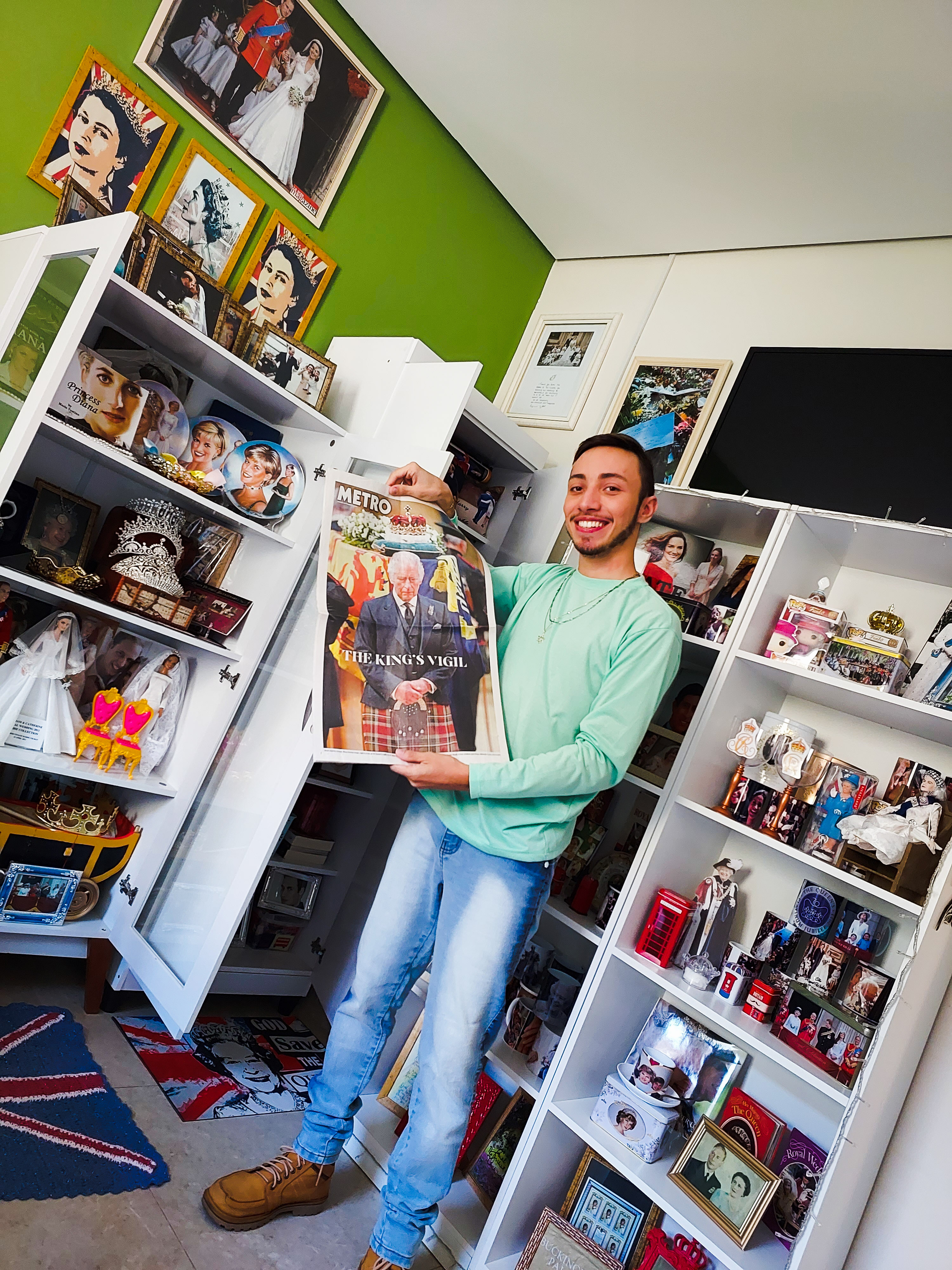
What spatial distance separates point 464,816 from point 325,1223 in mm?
972

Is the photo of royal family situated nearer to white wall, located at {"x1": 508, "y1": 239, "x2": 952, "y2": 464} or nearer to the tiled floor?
the tiled floor

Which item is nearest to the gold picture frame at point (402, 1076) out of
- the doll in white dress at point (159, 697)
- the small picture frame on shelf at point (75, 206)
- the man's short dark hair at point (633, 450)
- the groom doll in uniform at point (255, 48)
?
the doll in white dress at point (159, 697)

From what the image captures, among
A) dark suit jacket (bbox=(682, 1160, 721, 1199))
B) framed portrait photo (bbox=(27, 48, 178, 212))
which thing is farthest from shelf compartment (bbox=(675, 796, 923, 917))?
framed portrait photo (bbox=(27, 48, 178, 212))

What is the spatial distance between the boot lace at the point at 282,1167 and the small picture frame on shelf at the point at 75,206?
2.06 metres

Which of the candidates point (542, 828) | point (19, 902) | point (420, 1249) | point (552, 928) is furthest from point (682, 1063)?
point (19, 902)

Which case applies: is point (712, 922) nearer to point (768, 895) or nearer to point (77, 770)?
point (768, 895)

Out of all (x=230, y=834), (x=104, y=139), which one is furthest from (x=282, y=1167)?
(x=104, y=139)

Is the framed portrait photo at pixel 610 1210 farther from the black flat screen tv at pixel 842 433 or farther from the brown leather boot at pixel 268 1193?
the black flat screen tv at pixel 842 433

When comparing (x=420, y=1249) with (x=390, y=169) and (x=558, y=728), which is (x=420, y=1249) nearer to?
(x=558, y=728)

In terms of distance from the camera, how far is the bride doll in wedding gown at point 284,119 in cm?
237

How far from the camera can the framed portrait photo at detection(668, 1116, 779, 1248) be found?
5.55 ft

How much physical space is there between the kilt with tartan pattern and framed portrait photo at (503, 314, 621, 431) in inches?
71.9

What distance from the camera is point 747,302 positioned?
277cm

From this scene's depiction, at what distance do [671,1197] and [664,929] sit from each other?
531 millimetres
